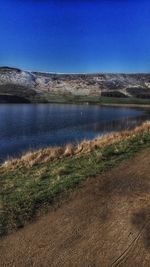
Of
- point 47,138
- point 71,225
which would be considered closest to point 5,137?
point 47,138

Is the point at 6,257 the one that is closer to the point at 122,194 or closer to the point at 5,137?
the point at 122,194

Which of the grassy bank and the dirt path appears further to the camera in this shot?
the grassy bank

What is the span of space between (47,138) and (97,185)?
83.8ft

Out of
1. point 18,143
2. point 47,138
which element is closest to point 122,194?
point 18,143

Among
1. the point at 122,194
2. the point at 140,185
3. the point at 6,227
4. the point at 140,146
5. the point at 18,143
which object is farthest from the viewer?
the point at 18,143

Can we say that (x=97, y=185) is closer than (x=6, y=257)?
No

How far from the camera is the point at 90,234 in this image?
777 centimetres

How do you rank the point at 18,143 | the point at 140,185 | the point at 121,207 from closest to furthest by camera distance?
the point at 121,207 → the point at 140,185 → the point at 18,143

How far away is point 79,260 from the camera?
6.87 meters

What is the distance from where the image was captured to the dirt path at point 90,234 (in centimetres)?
689

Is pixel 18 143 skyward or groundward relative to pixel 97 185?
groundward

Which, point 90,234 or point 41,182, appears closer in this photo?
point 90,234

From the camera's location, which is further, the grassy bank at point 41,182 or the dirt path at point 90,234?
the grassy bank at point 41,182

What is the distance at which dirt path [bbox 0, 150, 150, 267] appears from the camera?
22.6 feet
